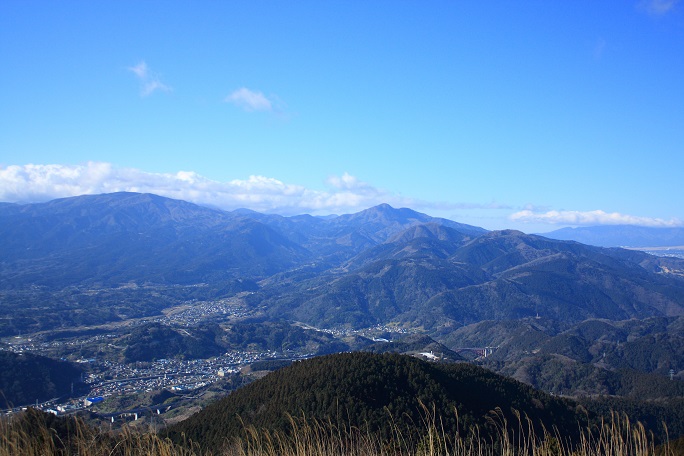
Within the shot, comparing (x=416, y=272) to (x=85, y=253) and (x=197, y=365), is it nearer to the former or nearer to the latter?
(x=197, y=365)

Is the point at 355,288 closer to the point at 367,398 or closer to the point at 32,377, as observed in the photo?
the point at 32,377

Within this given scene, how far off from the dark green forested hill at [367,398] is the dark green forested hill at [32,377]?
1176 inches

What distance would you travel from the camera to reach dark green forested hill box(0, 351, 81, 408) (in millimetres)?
47906

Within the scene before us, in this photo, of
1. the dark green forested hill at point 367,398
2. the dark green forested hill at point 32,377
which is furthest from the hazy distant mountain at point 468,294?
the dark green forested hill at point 367,398

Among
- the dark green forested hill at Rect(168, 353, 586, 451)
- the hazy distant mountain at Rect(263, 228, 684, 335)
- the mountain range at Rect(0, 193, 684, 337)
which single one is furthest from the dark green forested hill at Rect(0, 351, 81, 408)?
the hazy distant mountain at Rect(263, 228, 684, 335)

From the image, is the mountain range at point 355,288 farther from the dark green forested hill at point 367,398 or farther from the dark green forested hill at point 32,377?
the dark green forested hill at point 367,398

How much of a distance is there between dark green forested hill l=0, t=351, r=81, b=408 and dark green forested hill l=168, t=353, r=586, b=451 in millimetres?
29859

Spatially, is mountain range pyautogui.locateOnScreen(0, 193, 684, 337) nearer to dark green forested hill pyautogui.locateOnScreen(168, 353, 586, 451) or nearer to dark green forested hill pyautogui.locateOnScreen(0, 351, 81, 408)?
dark green forested hill pyautogui.locateOnScreen(0, 351, 81, 408)

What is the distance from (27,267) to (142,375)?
114 meters

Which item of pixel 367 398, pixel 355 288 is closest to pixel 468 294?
pixel 355 288

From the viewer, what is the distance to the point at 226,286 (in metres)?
155

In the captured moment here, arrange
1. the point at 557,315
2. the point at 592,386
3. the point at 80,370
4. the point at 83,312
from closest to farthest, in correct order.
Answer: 1. the point at 592,386
2. the point at 80,370
3. the point at 83,312
4. the point at 557,315

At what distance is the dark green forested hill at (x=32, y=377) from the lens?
4791cm

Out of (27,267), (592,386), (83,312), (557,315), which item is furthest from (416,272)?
(27,267)
